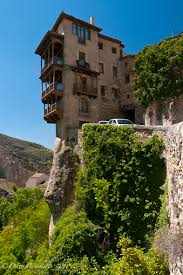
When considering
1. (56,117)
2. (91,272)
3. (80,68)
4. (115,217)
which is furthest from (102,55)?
(91,272)

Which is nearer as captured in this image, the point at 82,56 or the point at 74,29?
the point at 74,29

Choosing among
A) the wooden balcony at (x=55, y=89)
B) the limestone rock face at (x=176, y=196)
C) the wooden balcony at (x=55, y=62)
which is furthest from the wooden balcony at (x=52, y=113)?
the limestone rock face at (x=176, y=196)

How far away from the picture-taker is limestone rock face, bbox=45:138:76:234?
28.2 metres

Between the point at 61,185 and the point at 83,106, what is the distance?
399 inches

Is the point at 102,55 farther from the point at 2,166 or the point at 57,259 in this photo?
the point at 2,166

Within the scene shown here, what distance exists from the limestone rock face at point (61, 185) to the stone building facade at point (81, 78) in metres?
3.28

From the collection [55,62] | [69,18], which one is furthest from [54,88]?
[69,18]

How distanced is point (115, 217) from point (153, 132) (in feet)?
17.1

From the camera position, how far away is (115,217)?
64.7 feet

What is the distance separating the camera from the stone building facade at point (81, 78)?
114ft

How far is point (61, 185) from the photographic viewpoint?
28641 mm

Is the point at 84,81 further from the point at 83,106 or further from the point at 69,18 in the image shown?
the point at 69,18

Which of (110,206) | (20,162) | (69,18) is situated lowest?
(20,162)

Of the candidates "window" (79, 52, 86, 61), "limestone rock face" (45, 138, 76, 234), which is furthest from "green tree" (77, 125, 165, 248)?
"window" (79, 52, 86, 61)
